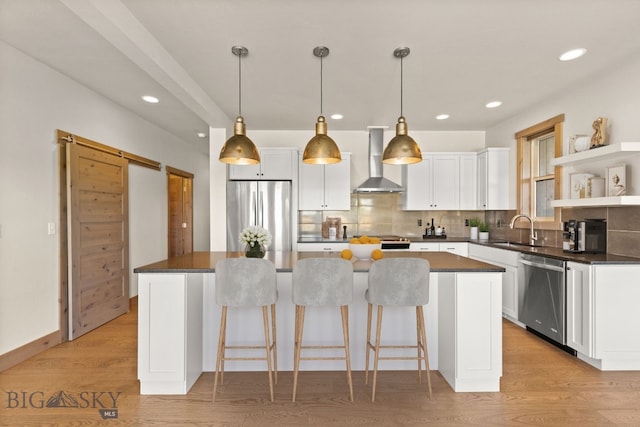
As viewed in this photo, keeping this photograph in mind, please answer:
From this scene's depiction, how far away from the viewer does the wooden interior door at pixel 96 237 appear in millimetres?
3312

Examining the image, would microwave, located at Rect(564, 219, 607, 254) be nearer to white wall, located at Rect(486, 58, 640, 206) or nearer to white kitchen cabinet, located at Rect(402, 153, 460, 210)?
white wall, located at Rect(486, 58, 640, 206)

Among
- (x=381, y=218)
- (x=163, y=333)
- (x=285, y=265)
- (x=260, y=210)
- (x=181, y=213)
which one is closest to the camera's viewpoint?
(x=163, y=333)

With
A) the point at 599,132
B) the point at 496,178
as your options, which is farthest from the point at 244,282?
the point at 496,178

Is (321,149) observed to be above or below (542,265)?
above

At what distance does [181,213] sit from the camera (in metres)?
6.21

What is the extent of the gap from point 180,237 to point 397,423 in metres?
5.30

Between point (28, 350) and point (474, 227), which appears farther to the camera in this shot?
point (474, 227)

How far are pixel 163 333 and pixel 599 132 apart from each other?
4.03 m

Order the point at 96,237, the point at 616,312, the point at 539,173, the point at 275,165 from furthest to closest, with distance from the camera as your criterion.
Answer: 1. the point at 275,165
2. the point at 539,173
3. the point at 96,237
4. the point at 616,312

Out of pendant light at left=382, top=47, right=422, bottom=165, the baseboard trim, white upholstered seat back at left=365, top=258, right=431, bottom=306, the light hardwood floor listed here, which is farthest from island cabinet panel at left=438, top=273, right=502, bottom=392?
the baseboard trim

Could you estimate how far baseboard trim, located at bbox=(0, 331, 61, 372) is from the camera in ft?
8.70

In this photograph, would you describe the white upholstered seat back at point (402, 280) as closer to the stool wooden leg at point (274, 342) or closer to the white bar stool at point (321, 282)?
the white bar stool at point (321, 282)

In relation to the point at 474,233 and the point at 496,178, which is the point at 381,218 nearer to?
the point at 474,233

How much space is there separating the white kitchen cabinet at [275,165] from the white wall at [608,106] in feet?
10.6
